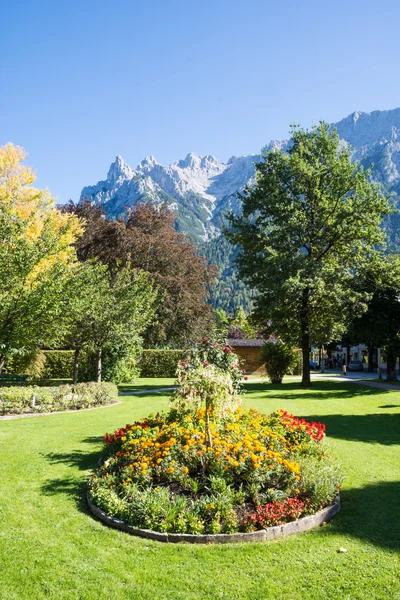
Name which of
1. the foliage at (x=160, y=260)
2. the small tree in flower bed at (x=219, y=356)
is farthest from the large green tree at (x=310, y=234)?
the small tree in flower bed at (x=219, y=356)

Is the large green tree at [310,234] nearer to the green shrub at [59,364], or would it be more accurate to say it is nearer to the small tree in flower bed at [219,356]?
the green shrub at [59,364]

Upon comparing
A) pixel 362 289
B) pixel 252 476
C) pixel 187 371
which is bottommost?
pixel 252 476

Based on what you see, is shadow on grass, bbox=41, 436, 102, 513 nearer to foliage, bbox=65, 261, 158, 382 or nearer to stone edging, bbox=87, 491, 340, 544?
stone edging, bbox=87, 491, 340, 544

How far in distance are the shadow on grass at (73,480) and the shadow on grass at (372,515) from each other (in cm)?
374

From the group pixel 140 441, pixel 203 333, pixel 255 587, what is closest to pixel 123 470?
pixel 140 441

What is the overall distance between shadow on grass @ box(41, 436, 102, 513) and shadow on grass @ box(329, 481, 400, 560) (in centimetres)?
374

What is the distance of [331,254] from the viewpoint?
30.2 m

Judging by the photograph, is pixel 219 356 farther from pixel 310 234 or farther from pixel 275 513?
pixel 310 234

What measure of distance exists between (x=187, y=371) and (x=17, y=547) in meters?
3.52

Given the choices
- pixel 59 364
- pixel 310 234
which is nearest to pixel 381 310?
pixel 310 234

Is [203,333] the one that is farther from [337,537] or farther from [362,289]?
[337,537]

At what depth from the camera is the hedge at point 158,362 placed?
125ft

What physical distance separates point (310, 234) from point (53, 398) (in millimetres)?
19329

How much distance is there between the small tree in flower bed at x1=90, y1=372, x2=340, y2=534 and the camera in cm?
593
